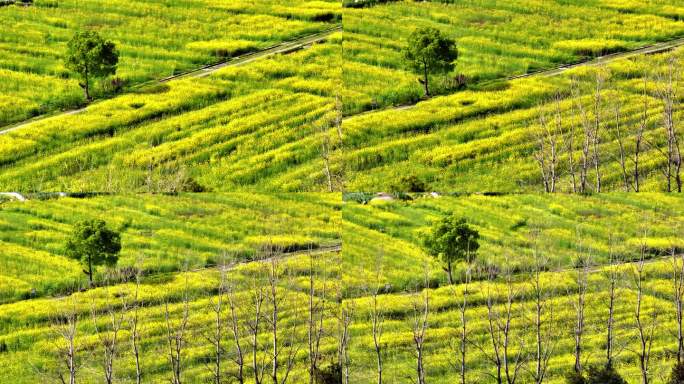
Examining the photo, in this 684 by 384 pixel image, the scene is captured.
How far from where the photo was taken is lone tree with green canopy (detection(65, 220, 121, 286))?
35.6 m

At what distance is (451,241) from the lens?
36125 mm

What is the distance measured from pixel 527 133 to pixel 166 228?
906 cm

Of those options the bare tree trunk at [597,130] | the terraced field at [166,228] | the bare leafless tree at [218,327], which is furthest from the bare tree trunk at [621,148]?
the bare leafless tree at [218,327]

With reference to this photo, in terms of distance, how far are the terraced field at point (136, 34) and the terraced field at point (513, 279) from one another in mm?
6848

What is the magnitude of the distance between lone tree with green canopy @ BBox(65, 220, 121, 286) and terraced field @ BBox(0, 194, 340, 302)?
0.65 feet

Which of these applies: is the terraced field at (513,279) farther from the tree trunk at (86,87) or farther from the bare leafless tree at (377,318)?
the tree trunk at (86,87)

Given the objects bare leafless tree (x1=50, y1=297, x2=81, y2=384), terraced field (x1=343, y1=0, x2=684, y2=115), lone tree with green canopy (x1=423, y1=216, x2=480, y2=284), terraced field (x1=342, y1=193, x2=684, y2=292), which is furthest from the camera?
terraced field (x1=343, y1=0, x2=684, y2=115)

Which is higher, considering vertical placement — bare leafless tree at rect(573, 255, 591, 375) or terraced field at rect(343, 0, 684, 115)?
terraced field at rect(343, 0, 684, 115)

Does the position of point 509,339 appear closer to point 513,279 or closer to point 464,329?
point 464,329

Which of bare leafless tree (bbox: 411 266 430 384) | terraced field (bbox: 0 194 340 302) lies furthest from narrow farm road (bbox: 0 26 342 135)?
bare leafless tree (bbox: 411 266 430 384)

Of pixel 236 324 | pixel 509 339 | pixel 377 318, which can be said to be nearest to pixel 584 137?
pixel 509 339

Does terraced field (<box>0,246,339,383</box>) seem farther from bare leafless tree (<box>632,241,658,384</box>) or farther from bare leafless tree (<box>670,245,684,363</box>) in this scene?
bare leafless tree (<box>670,245,684,363</box>)

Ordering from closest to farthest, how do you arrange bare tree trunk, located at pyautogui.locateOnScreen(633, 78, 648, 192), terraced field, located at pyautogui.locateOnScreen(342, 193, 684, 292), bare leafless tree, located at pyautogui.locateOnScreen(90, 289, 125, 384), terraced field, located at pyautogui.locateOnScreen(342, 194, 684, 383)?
bare leafless tree, located at pyautogui.locateOnScreen(90, 289, 125, 384) < terraced field, located at pyautogui.locateOnScreen(342, 194, 684, 383) < terraced field, located at pyautogui.locateOnScreen(342, 193, 684, 292) < bare tree trunk, located at pyautogui.locateOnScreen(633, 78, 648, 192)

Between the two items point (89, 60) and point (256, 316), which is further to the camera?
point (89, 60)
